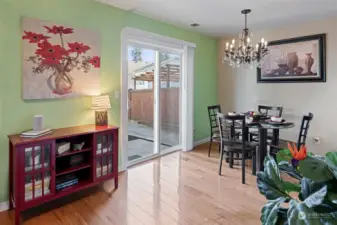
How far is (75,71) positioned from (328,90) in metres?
4.14

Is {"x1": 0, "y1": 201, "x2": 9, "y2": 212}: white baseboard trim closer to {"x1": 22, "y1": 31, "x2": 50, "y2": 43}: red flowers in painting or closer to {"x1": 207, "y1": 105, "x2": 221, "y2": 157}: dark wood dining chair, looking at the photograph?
{"x1": 22, "y1": 31, "x2": 50, "y2": 43}: red flowers in painting

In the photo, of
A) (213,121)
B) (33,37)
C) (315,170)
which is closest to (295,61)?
(213,121)

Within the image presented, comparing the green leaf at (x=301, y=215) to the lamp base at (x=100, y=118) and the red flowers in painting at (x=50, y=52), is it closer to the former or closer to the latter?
the lamp base at (x=100, y=118)

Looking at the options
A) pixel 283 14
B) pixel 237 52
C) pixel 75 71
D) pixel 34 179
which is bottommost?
pixel 34 179

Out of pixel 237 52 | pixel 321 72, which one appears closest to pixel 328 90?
pixel 321 72

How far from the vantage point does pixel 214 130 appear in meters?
4.77

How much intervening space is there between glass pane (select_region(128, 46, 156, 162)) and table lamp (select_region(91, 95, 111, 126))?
0.92 metres

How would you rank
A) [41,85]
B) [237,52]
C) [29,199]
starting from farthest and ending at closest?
1. [237,52]
2. [41,85]
3. [29,199]

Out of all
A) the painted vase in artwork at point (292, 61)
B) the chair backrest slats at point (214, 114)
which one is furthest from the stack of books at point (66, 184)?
the painted vase in artwork at point (292, 61)

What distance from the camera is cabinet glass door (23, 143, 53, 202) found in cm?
226

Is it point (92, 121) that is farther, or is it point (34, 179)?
point (92, 121)

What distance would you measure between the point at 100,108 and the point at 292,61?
3.67 m

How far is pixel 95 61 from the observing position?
3.19 m

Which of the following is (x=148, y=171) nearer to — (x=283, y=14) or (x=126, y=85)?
(x=126, y=85)
